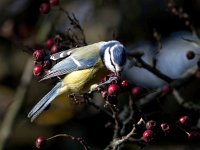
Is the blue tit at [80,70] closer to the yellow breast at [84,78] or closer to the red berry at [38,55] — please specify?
the yellow breast at [84,78]

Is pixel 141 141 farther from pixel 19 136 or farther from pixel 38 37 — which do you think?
pixel 19 136

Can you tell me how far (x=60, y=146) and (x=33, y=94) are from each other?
2.71 ft

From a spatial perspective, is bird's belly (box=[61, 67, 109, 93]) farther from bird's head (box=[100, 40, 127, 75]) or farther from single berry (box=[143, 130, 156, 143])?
single berry (box=[143, 130, 156, 143])

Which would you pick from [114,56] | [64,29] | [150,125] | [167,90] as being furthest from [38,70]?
[64,29]

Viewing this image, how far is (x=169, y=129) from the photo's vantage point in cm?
267

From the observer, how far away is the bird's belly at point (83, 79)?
137 inches

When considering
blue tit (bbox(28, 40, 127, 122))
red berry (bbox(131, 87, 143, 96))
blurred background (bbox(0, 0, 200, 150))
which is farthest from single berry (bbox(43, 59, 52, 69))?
blurred background (bbox(0, 0, 200, 150))

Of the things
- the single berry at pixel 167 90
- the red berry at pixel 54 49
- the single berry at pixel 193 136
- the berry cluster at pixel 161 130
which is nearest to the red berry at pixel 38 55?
the red berry at pixel 54 49

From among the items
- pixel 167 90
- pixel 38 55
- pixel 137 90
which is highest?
pixel 38 55

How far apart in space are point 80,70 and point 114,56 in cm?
40

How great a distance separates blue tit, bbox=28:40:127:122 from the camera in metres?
3.39

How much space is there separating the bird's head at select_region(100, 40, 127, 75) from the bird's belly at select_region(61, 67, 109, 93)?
91 mm

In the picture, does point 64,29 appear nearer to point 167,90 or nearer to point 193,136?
point 167,90

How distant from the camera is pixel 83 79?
3500 mm
